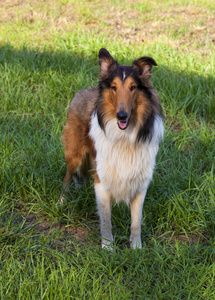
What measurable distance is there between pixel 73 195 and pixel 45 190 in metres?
0.32

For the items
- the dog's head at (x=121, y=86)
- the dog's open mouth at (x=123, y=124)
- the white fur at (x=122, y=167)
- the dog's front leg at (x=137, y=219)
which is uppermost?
the dog's head at (x=121, y=86)

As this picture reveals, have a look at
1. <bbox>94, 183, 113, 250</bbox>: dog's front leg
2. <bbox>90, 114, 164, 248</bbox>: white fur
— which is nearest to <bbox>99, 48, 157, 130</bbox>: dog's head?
<bbox>90, 114, 164, 248</bbox>: white fur

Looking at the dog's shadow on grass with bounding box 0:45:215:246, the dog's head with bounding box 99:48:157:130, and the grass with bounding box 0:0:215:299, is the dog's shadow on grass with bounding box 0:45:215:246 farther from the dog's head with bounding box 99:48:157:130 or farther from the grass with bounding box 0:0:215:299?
the dog's head with bounding box 99:48:157:130

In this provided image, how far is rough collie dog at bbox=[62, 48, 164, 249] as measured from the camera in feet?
9.33

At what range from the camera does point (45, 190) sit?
3688mm

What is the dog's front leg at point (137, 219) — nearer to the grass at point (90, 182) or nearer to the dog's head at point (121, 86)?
the grass at point (90, 182)

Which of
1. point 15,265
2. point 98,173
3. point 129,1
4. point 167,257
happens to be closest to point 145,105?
point 98,173

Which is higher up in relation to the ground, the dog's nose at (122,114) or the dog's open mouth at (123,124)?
the dog's nose at (122,114)

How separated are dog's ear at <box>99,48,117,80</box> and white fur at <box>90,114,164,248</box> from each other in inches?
16.4

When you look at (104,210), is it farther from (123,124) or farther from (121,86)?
(121,86)

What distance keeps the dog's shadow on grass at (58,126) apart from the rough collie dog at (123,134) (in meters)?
0.37

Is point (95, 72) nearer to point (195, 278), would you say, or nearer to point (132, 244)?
point (132, 244)

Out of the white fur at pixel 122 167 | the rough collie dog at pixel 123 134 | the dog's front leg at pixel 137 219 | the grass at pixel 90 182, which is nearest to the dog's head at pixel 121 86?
the rough collie dog at pixel 123 134

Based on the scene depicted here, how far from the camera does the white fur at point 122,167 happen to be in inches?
120
